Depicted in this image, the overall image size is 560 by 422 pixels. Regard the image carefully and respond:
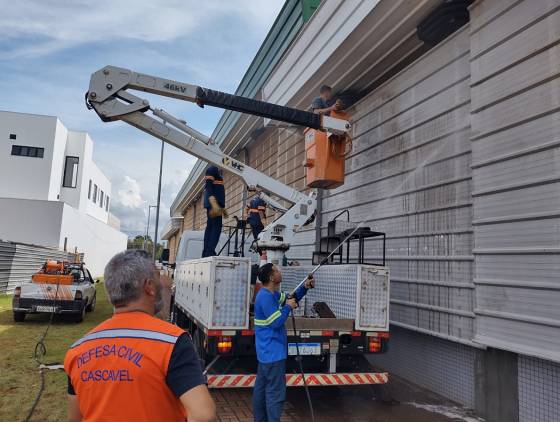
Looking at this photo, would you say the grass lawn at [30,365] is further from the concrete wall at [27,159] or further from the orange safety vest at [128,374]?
the concrete wall at [27,159]

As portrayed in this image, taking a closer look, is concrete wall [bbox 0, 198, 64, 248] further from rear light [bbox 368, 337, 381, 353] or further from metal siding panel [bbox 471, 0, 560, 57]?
metal siding panel [bbox 471, 0, 560, 57]

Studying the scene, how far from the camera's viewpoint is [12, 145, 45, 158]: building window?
36.2 metres

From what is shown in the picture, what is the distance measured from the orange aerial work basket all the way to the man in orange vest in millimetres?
6506

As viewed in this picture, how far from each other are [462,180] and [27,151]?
37.5m

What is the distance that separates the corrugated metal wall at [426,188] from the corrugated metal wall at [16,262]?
618 inches

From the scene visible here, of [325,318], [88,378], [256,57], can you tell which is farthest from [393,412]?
[256,57]

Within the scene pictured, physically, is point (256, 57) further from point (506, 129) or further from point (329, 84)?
point (506, 129)

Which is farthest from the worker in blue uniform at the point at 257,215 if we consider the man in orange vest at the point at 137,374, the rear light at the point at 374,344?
the man in orange vest at the point at 137,374

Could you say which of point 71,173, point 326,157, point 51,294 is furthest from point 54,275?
point 71,173

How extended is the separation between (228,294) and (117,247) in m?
54.7

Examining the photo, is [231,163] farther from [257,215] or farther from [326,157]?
[326,157]

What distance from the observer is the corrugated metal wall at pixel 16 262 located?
779 inches

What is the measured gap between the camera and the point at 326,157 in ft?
27.2

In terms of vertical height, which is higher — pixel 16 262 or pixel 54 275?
pixel 16 262
